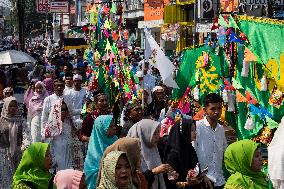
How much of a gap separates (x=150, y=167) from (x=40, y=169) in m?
1.10

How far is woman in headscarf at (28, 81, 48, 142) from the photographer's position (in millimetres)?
10688

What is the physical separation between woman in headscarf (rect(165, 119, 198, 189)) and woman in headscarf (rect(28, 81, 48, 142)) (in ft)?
12.9

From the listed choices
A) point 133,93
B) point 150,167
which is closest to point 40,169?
point 150,167

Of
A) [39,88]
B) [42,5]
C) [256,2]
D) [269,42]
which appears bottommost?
[39,88]

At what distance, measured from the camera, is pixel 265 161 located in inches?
308

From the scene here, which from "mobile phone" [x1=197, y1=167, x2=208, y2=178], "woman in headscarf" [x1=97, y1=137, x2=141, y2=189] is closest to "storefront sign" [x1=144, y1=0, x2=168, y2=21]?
"mobile phone" [x1=197, y1=167, x2=208, y2=178]

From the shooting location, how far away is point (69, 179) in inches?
205

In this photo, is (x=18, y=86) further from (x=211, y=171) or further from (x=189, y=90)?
(x=211, y=171)

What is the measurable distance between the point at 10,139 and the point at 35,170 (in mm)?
3234

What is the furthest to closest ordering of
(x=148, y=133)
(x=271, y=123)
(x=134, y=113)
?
(x=134, y=113)
(x=271, y=123)
(x=148, y=133)

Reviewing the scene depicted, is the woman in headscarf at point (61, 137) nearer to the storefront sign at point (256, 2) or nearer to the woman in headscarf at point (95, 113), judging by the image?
the woman in headscarf at point (95, 113)

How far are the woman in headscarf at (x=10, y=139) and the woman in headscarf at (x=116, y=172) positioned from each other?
4145mm

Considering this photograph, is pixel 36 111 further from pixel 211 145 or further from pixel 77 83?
pixel 211 145

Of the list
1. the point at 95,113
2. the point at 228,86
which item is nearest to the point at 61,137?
the point at 95,113
